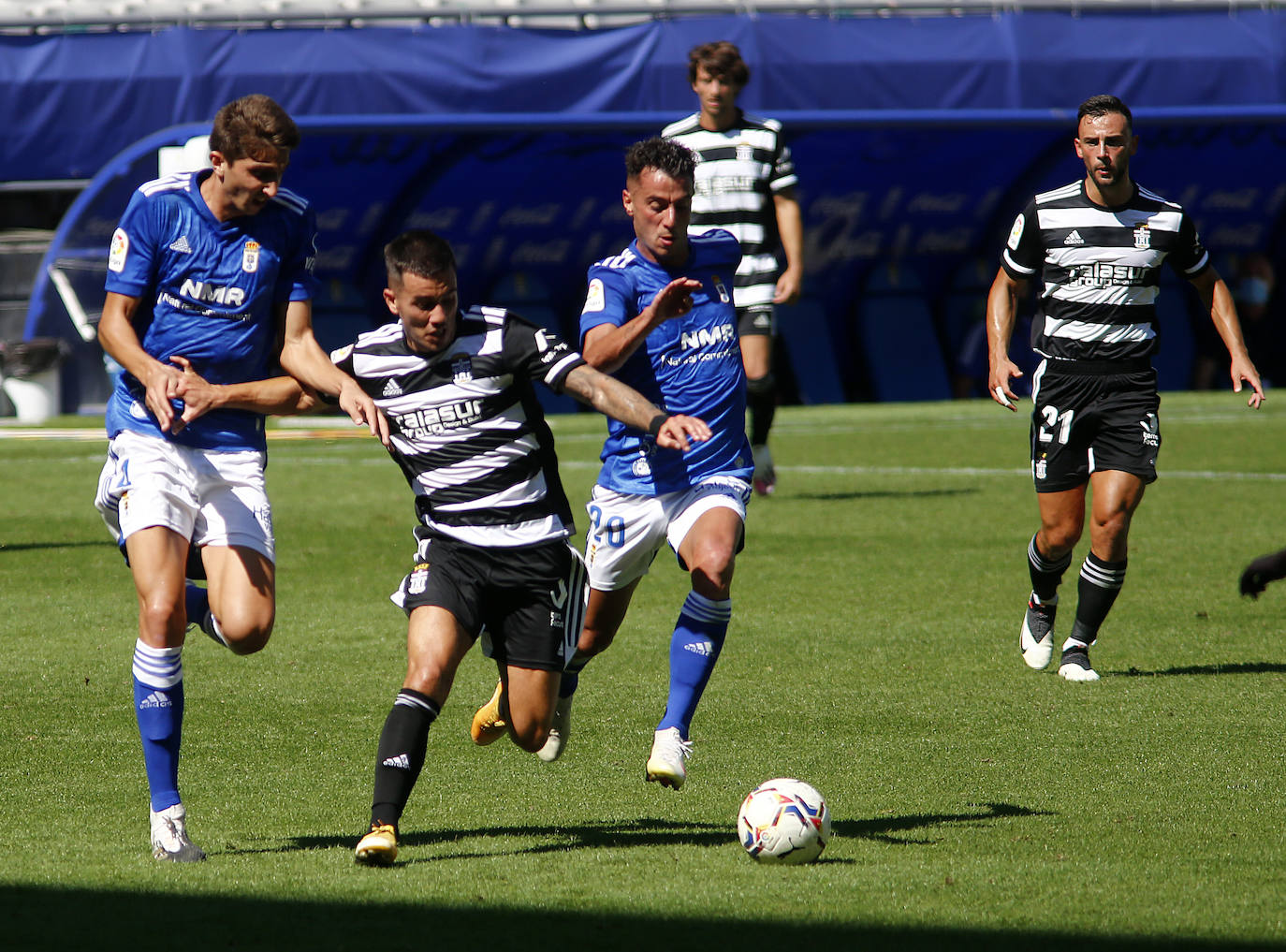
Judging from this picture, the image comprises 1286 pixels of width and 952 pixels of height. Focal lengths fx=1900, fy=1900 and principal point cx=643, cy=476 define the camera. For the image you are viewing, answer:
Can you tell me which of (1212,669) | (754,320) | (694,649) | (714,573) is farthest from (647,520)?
(754,320)

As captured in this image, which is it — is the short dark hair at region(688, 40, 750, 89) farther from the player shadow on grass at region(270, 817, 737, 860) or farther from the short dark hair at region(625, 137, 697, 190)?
the player shadow on grass at region(270, 817, 737, 860)

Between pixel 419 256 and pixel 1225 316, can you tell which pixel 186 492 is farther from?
pixel 1225 316

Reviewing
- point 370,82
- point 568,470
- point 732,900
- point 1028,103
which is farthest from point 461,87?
point 732,900

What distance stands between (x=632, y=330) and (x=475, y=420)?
0.63m

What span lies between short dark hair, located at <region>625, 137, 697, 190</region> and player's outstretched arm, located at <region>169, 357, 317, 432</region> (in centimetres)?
127

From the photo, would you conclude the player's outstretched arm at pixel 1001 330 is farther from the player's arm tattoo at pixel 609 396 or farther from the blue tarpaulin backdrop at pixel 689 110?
the blue tarpaulin backdrop at pixel 689 110

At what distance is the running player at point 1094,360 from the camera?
739cm

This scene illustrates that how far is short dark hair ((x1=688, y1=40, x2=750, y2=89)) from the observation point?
10.6 m

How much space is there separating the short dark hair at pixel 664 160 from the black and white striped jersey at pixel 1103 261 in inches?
79.9

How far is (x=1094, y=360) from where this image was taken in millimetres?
7484

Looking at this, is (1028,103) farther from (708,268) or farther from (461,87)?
(708,268)

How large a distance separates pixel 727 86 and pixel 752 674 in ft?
14.6

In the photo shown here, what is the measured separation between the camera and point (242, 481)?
536cm

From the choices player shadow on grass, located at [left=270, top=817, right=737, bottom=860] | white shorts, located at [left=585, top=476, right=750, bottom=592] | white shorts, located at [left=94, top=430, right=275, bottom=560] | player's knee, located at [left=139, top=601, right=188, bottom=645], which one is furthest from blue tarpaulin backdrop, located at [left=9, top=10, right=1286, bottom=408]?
player shadow on grass, located at [left=270, top=817, right=737, bottom=860]
